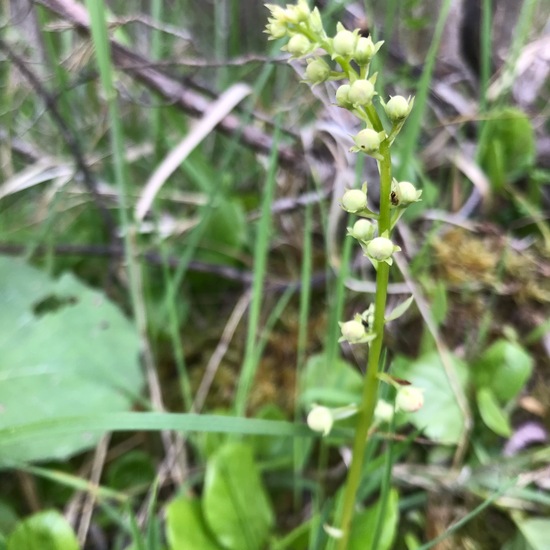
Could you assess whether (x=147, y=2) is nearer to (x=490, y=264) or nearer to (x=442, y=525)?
(x=490, y=264)

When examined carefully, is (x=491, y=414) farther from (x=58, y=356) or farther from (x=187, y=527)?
(x=58, y=356)

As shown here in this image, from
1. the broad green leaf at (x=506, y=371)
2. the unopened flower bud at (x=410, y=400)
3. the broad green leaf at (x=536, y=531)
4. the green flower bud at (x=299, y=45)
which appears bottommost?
the broad green leaf at (x=536, y=531)

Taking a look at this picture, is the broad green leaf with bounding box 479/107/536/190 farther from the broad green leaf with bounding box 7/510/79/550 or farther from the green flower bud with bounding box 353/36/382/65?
the broad green leaf with bounding box 7/510/79/550

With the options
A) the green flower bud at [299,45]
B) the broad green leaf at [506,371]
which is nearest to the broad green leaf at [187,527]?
the broad green leaf at [506,371]

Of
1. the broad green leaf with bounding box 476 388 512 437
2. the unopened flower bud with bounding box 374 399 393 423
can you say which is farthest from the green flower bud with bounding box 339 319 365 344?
the broad green leaf with bounding box 476 388 512 437

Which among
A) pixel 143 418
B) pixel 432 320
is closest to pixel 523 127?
pixel 432 320

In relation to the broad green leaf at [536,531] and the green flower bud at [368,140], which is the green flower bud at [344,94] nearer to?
the green flower bud at [368,140]

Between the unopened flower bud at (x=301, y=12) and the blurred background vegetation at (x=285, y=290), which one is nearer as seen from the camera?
the unopened flower bud at (x=301, y=12)

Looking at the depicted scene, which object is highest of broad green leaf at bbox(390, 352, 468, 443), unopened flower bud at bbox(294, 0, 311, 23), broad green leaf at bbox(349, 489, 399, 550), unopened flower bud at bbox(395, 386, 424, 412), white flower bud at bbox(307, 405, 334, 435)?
unopened flower bud at bbox(294, 0, 311, 23)
